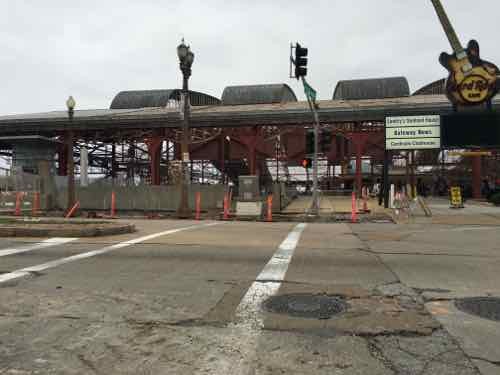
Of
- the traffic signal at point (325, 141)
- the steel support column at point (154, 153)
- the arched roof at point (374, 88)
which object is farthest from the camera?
the arched roof at point (374, 88)

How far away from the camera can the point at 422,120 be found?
22297 millimetres

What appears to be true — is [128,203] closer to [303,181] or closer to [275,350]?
[275,350]

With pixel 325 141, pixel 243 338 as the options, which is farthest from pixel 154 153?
pixel 243 338

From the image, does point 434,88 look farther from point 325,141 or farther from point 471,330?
point 471,330

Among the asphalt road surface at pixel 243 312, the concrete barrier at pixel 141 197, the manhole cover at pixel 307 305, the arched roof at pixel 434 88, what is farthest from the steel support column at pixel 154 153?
the arched roof at pixel 434 88

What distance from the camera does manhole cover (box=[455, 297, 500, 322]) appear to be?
4234 mm

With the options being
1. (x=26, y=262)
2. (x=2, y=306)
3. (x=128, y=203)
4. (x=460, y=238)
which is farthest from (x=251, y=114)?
(x=2, y=306)

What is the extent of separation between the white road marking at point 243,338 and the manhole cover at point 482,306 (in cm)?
221

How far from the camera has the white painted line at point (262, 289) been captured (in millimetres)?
4082

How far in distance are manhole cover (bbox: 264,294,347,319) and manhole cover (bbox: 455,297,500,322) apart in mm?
1351

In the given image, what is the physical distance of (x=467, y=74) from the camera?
24016mm

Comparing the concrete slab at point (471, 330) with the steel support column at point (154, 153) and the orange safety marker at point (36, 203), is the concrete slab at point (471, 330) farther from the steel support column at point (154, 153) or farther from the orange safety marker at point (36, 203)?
the steel support column at point (154, 153)

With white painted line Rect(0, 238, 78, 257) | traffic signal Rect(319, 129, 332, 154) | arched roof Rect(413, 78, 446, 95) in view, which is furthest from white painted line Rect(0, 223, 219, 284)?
arched roof Rect(413, 78, 446, 95)

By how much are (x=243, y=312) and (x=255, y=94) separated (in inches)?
2077
